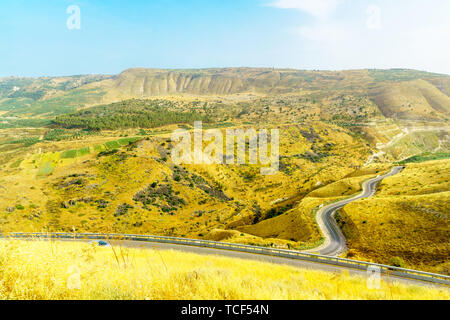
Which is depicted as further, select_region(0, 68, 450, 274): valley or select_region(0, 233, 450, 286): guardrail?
select_region(0, 68, 450, 274): valley

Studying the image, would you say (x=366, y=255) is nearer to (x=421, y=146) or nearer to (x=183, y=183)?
(x=183, y=183)

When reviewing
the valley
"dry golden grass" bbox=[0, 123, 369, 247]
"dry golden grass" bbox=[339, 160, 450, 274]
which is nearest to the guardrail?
the valley

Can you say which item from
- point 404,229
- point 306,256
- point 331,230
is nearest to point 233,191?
point 331,230

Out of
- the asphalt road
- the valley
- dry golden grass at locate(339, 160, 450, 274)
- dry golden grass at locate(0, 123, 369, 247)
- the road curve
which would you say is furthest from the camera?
dry golden grass at locate(0, 123, 369, 247)

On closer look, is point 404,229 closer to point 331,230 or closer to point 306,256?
point 331,230

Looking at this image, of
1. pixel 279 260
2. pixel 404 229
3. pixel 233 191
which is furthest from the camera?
pixel 233 191

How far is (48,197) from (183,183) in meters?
26.4

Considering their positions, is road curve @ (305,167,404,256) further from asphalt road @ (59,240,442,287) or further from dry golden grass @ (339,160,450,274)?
asphalt road @ (59,240,442,287)

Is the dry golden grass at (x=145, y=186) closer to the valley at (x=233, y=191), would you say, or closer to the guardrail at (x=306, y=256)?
the valley at (x=233, y=191)

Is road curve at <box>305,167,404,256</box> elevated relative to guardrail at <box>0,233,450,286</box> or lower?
lower

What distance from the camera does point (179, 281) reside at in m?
4.43

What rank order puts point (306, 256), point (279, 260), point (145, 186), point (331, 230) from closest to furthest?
1. point (279, 260)
2. point (306, 256)
3. point (331, 230)
4. point (145, 186)

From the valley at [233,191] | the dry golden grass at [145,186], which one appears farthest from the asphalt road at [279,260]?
the dry golden grass at [145,186]

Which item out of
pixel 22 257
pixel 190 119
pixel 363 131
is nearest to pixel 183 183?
pixel 22 257
